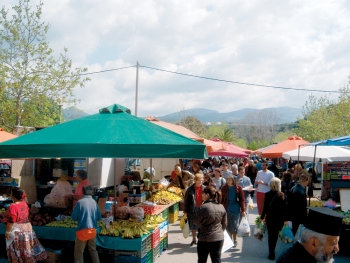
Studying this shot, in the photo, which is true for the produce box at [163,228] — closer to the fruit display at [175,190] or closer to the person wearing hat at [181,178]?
the fruit display at [175,190]

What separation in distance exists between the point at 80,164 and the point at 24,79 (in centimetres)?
916

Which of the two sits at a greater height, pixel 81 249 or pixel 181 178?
pixel 181 178

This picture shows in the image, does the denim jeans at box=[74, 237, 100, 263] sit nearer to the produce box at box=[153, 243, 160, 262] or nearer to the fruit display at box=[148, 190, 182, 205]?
the produce box at box=[153, 243, 160, 262]

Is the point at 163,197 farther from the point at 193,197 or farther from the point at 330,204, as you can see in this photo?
the point at 330,204

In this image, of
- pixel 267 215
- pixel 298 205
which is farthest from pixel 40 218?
pixel 298 205

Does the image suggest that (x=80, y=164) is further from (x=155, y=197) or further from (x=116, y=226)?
(x=116, y=226)

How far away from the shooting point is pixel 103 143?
615 cm

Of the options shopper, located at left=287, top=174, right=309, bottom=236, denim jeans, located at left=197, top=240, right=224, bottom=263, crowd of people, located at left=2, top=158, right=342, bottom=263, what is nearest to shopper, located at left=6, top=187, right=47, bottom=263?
crowd of people, located at left=2, top=158, right=342, bottom=263

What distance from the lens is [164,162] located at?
22.4 m

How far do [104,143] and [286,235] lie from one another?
165 inches

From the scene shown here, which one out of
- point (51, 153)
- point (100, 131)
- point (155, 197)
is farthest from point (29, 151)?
point (155, 197)

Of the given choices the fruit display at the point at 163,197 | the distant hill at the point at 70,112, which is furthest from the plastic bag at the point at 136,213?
the distant hill at the point at 70,112

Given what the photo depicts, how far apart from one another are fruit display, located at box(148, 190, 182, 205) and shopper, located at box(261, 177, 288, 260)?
310 cm

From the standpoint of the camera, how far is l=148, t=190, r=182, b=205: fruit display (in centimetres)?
1062
